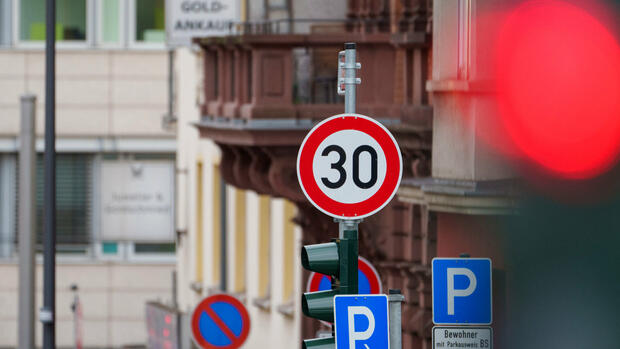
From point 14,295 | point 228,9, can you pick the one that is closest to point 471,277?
point 228,9

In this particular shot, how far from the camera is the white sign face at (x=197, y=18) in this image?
24.5 meters

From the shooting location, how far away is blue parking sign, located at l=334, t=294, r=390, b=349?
10609mm

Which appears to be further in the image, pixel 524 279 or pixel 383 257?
pixel 383 257

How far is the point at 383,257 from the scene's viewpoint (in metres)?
19.0

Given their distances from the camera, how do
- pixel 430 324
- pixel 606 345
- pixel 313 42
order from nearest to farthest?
1. pixel 606 345
2. pixel 430 324
3. pixel 313 42

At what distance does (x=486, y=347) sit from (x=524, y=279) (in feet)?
4.84

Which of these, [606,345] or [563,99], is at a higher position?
[563,99]

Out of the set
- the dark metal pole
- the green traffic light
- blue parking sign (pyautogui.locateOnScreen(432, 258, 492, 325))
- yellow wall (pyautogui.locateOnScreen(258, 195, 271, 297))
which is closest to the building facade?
yellow wall (pyautogui.locateOnScreen(258, 195, 271, 297))

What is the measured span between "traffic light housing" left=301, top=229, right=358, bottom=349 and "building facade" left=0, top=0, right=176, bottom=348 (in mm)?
28912

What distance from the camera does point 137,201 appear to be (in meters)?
37.8

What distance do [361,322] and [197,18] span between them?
574 inches

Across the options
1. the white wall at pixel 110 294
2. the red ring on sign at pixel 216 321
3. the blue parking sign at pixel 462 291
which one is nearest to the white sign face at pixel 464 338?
the blue parking sign at pixel 462 291

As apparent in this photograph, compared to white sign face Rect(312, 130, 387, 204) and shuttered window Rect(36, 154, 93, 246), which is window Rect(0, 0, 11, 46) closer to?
shuttered window Rect(36, 154, 93, 246)

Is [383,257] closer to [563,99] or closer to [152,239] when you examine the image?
[563,99]
